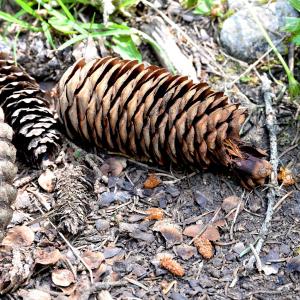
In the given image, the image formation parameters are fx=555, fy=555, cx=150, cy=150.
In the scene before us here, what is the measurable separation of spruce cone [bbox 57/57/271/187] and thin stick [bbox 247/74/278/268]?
0.06 m

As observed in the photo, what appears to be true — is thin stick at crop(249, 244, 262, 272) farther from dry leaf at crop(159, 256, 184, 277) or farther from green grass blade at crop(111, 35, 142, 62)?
green grass blade at crop(111, 35, 142, 62)

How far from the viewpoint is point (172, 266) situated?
167 centimetres

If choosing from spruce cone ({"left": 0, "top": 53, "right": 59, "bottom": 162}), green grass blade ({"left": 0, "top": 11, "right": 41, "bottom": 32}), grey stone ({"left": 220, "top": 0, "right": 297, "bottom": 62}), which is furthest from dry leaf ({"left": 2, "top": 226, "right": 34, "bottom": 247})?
grey stone ({"left": 220, "top": 0, "right": 297, "bottom": 62})

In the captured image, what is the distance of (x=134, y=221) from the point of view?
72.3 inches

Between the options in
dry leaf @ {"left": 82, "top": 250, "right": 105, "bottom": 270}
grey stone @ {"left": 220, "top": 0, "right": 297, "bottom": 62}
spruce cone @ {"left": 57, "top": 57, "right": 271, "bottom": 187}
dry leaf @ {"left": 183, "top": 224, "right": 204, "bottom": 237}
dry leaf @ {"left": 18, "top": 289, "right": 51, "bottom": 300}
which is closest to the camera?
dry leaf @ {"left": 18, "top": 289, "right": 51, "bottom": 300}

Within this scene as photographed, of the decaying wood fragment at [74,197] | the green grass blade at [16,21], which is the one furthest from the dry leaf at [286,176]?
the green grass blade at [16,21]

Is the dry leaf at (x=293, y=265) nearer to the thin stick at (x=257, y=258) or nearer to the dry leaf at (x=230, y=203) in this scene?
the thin stick at (x=257, y=258)

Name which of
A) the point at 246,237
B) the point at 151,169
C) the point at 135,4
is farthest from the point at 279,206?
the point at 135,4

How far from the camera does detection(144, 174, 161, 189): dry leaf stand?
1947 millimetres

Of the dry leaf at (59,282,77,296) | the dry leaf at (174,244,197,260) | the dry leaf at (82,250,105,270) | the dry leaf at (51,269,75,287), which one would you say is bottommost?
the dry leaf at (59,282,77,296)

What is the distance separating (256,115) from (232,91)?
15 cm

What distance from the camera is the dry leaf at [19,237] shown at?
1.72 m

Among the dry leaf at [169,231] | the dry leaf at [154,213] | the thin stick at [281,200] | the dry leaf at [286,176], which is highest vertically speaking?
the dry leaf at [286,176]

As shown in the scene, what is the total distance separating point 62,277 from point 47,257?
0.27 feet
